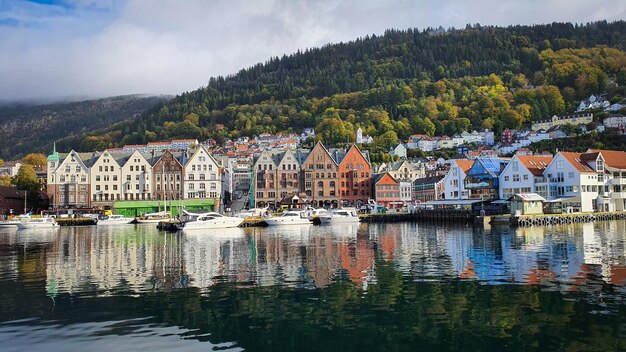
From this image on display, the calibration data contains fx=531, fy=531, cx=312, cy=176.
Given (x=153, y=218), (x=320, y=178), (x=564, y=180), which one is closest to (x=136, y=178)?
(x=153, y=218)

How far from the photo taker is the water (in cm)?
1376

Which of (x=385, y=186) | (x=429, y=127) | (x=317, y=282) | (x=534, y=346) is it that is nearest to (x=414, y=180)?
(x=385, y=186)

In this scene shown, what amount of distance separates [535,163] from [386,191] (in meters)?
30.9

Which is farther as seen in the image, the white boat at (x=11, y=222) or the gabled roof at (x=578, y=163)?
the white boat at (x=11, y=222)

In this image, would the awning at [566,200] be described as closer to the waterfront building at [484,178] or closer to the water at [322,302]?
the waterfront building at [484,178]

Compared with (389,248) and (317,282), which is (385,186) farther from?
(317,282)

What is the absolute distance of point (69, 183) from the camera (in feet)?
314

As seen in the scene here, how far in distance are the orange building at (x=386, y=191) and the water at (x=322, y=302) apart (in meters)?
68.0

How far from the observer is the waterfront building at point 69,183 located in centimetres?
9506

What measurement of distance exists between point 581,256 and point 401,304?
16.4 m

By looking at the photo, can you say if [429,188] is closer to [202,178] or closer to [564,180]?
[564,180]

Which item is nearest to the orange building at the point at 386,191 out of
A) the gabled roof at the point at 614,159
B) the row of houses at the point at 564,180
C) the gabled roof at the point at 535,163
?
the row of houses at the point at 564,180

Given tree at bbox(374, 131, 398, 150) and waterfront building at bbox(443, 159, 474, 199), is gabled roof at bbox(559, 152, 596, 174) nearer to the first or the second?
waterfront building at bbox(443, 159, 474, 199)

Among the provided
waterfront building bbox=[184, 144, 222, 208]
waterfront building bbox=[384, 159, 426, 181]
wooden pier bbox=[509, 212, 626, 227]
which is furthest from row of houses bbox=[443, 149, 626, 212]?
waterfront building bbox=[184, 144, 222, 208]
